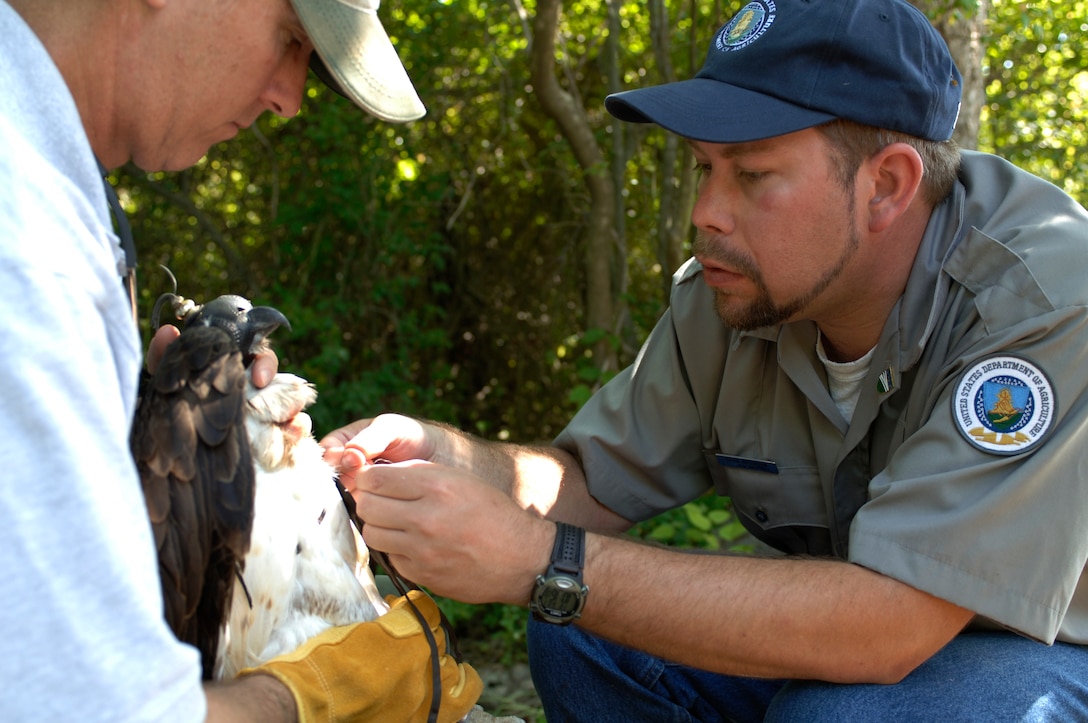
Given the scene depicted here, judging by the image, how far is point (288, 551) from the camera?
226 centimetres

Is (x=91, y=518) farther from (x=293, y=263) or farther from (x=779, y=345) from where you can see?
(x=293, y=263)

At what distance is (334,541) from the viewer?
2422 millimetres

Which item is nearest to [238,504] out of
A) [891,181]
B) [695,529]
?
[891,181]

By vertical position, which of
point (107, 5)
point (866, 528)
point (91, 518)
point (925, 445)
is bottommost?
point (866, 528)

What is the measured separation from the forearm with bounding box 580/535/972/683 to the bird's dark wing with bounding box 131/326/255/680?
811mm

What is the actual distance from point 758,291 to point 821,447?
53cm

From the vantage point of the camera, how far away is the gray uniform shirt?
215cm

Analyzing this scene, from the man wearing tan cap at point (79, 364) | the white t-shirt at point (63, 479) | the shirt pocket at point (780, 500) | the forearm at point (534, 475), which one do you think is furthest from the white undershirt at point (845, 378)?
the white t-shirt at point (63, 479)

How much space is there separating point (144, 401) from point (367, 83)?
80cm

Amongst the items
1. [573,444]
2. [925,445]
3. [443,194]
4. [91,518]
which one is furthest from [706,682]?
[443,194]

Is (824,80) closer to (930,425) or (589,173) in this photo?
A: (930,425)

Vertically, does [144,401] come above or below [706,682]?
above

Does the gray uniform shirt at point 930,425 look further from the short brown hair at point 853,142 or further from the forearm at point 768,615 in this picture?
the short brown hair at point 853,142

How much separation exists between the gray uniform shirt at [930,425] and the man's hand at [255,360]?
1166mm
